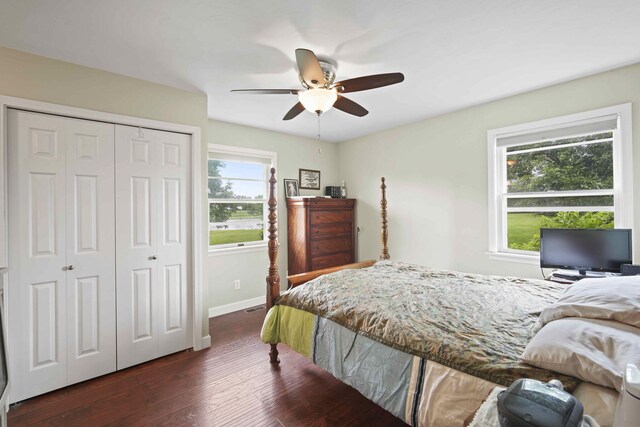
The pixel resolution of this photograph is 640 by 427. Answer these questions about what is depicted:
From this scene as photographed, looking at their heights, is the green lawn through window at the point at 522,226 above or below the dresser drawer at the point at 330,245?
above

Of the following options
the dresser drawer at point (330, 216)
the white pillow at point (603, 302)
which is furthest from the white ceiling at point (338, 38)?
the dresser drawer at point (330, 216)

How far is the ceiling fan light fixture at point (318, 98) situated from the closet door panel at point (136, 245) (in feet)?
4.94

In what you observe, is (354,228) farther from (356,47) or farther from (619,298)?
(619,298)

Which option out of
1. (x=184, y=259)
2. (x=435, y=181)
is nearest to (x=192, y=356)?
(x=184, y=259)

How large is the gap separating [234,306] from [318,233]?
→ 151cm

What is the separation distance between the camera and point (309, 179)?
15.3ft

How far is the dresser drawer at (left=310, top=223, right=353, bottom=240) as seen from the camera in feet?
13.5

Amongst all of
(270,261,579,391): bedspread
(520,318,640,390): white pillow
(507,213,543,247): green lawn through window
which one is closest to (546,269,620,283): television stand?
(270,261,579,391): bedspread

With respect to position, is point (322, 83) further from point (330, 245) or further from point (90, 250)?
point (330, 245)

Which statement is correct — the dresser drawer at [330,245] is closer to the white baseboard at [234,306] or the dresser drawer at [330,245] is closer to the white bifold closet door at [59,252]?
the white baseboard at [234,306]

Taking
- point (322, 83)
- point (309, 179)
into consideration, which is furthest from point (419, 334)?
point (309, 179)

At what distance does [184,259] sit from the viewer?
2.82m

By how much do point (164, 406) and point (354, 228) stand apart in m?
3.37

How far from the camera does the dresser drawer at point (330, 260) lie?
4.07 metres
